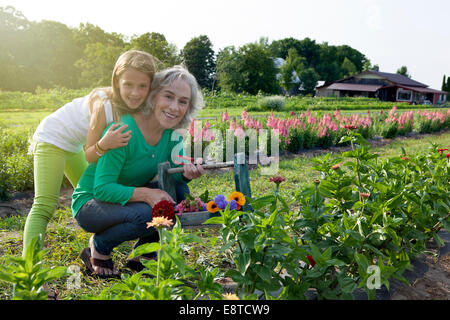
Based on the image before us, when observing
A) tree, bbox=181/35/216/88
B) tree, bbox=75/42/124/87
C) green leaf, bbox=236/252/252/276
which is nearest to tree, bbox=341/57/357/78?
tree, bbox=181/35/216/88

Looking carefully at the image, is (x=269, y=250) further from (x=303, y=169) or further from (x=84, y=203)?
(x=303, y=169)

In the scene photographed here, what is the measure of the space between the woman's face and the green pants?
31.7 inches

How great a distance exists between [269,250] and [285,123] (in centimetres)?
493

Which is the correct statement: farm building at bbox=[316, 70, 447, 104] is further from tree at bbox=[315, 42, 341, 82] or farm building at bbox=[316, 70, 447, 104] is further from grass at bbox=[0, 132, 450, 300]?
grass at bbox=[0, 132, 450, 300]

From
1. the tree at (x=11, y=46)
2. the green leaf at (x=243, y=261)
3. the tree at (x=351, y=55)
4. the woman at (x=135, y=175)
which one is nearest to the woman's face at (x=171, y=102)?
the woman at (x=135, y=175)

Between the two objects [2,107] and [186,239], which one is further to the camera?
[2,107]

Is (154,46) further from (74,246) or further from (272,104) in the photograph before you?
(74,246)

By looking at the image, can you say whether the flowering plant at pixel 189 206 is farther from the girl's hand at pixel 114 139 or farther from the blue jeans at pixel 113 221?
the girl's hand at pixel 114 139

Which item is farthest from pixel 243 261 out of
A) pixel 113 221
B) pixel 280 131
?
pixel 280 131

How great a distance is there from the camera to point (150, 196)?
1957 millimetres

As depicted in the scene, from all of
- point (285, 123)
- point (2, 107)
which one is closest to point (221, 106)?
point (2, 107)

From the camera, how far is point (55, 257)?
2.43 metres

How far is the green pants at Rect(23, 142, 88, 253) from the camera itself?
214 cm

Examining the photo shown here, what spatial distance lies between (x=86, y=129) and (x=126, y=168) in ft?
1.66
